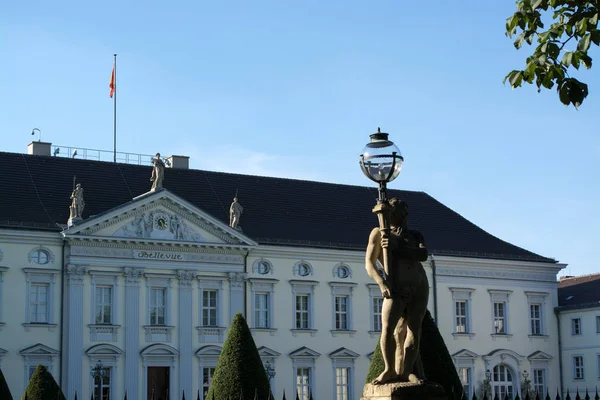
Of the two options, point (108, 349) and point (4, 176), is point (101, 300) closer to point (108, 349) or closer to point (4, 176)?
point (108, 349)

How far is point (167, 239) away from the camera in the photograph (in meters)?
50.4

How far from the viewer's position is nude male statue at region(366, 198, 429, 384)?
14961 millimetres

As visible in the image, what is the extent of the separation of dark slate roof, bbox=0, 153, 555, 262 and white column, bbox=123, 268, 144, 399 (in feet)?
11.3

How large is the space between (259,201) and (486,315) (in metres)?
12.8

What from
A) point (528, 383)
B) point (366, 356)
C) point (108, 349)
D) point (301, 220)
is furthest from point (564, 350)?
point (108, 349)

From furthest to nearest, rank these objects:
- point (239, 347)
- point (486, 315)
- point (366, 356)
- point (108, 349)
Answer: point (486, 315) < point (366, 356) < point (108, 349) < point (239, 347)

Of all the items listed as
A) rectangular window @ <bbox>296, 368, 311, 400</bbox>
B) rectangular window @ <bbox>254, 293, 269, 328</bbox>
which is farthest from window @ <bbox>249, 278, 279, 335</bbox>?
rectangular window @ <bbox>296, 368, 311, 400</bbox>

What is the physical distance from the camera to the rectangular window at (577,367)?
5941cm

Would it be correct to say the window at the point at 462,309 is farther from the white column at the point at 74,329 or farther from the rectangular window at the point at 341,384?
the white column at the point at 74,329

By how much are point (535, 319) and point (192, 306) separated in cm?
1931

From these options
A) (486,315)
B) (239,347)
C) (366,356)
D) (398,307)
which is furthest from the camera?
(486,315)

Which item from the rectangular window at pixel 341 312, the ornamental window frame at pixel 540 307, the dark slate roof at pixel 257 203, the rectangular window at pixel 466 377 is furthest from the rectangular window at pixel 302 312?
the ornamental window frame at pixel 540 307

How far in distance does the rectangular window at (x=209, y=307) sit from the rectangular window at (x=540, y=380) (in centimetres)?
1800

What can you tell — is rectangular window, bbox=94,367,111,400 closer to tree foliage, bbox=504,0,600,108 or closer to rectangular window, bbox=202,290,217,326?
rectangular window, bbox=202,290,217,326
